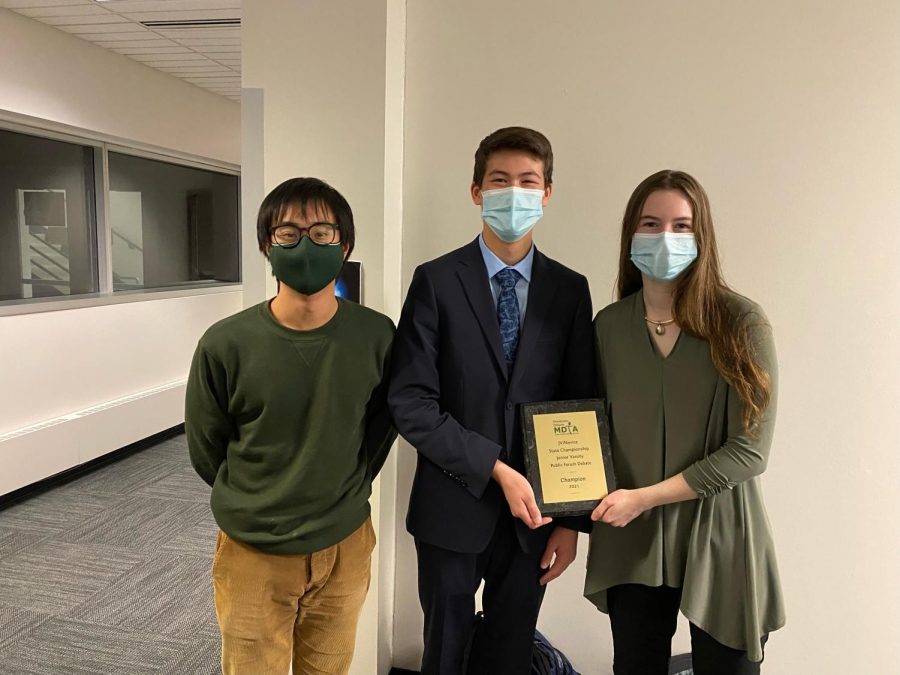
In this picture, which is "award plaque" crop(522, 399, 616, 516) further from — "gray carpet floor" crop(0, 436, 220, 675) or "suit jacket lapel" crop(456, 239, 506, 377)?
"gray carpet floor" crop(0, 436, 220, 675)

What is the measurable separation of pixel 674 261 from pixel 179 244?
17.9ft

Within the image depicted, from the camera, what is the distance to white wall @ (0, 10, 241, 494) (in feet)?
13.1

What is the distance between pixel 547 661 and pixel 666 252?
4.53ft

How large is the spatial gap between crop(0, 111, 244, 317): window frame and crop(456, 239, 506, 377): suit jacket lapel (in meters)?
2.59

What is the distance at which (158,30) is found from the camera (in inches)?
158

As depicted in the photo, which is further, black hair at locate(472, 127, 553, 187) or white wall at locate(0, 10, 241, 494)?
white wall at locate(0, 10, 241, 494)

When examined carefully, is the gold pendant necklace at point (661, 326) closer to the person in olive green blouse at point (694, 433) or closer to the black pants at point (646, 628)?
the person in olive green blouse at point (694, 433)

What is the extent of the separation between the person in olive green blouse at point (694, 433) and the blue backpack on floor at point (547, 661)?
25.8 inches

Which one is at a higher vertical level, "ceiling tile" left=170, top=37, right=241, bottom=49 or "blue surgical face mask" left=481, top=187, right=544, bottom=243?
"ceiling tile" left=170, top=37, right=241, bottom=49

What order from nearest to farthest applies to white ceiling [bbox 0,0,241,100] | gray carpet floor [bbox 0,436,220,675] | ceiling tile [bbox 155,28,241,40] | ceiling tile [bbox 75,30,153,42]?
gray carpet floor [bbox 0,436,220,675]
white ceiling [bbox 0,0,241,100]
ceiling tile [bbox 155,28,241,40]
ceiling tile [bbox 75,30,153,42]

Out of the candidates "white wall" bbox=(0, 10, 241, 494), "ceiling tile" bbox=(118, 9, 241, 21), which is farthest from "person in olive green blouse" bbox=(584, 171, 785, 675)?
"white wall" bbox=(0, 10, 241, 494)

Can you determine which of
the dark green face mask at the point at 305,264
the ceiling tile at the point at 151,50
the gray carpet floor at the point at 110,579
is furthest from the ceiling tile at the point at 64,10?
the dark green face mask at the point at 305,264

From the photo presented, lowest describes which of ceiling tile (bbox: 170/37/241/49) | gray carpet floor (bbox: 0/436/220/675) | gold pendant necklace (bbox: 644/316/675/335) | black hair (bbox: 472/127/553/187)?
gray carpet floor (bbox: 0/436/220/675)

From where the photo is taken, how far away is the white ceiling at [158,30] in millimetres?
3551
